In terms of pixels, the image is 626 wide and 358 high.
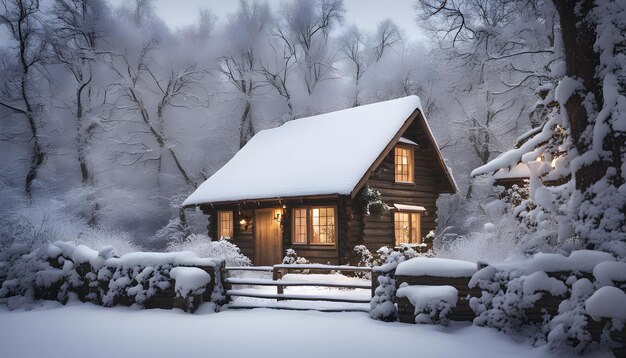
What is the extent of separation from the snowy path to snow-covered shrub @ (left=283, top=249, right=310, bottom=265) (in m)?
6.66

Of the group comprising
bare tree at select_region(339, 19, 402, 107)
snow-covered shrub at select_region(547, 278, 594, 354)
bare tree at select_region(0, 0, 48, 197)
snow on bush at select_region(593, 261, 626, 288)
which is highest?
bare tree at select_region(339, 19, 402, 107)

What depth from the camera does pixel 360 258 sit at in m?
17.5

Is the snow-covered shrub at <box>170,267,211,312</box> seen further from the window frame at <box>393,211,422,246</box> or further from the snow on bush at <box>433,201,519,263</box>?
the window frame at <box>393,211,422,246</box>

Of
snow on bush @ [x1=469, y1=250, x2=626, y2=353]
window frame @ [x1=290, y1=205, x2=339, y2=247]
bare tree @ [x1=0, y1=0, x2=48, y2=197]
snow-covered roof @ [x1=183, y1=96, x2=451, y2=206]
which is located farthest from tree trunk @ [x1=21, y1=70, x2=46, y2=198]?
snow on bush @ [x1=469, y1=250, x2=626, y2=353]

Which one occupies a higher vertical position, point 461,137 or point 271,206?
point 461,137

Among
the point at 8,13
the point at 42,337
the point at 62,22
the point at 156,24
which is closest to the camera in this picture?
the point at 42,337

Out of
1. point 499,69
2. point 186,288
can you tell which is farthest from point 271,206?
point 499,69

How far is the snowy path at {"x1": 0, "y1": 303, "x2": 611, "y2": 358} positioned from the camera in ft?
24.2

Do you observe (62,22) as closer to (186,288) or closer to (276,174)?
(276,174)

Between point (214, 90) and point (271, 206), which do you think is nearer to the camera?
point (271, 206)

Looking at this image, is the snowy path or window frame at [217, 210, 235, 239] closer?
the snowy path

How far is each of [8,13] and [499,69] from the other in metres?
27.7

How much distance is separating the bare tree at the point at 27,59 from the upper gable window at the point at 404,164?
21843 millimetres

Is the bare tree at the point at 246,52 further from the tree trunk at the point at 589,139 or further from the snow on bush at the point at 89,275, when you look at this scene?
the tree trunk at the point at 589,139
